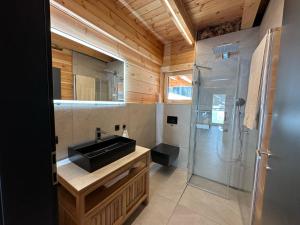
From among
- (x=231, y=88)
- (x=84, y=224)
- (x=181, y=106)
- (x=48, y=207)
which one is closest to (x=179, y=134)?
(x=181, y=106)

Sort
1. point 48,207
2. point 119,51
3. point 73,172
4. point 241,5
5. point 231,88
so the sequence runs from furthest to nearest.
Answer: point 231,88 < point 119,51 < point 241,5 < point 73,172 < point 48,207

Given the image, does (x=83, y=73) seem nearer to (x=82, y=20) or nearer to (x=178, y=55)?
(x=82, y=20)

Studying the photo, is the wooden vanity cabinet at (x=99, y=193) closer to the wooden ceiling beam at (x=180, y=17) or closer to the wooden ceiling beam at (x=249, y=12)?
Result: the wooden ceiling beam at (x=180, y=17)

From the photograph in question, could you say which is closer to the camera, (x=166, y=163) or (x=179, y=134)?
(x=166, y=163)

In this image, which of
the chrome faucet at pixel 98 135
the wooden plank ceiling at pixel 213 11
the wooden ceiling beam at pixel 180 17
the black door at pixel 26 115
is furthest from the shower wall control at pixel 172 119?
the black door at pixel 26 115

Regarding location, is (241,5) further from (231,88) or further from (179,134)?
(179,134)

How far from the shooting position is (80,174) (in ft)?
3.83

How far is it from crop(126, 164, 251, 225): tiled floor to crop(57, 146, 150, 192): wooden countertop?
0.82 metres

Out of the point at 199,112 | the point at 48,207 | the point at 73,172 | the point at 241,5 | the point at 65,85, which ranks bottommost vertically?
the point at 73,172

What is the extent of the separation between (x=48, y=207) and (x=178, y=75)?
2814 millimetres

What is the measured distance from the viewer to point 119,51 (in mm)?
1981

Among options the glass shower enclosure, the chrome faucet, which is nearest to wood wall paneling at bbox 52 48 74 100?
the chrome faucet

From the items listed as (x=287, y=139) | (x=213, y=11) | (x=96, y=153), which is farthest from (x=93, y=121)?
(x=213, y=11)

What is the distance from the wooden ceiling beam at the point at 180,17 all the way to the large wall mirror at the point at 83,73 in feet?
3.10
